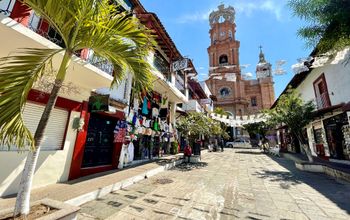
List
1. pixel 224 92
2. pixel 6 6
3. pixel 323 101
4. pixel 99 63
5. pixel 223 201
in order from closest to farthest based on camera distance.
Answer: pixel 6 6, pixel 223 201, pixel 99 63, pixel 323 101, pixel 224 92

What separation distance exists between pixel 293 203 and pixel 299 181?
3.10 meters

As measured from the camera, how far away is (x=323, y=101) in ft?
42.7

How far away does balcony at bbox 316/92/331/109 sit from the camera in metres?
12.2

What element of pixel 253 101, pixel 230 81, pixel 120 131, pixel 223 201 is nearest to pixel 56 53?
pixel 223 201

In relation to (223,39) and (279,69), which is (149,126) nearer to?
(279,69)

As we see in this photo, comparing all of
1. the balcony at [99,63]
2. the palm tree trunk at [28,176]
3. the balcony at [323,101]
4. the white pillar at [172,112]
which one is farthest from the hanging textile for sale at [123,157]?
the balcony at [323,101]

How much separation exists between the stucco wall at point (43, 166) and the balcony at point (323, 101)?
15.7 metres

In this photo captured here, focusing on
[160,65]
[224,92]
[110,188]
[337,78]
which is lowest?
[110,188]

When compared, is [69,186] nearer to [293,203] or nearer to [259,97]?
[293,203]

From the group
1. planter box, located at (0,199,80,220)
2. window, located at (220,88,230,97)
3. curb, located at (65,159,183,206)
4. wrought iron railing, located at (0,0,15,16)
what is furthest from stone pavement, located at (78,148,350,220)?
window, located at (220,88,230,97)

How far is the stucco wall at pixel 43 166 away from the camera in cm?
451

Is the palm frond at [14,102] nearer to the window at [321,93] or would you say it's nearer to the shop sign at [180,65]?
the shop sign at [180,65]

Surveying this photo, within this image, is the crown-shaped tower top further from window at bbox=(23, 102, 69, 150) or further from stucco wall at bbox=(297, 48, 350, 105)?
window at bbox=(23, 102, 69, 150)

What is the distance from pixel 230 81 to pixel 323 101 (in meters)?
26.9
